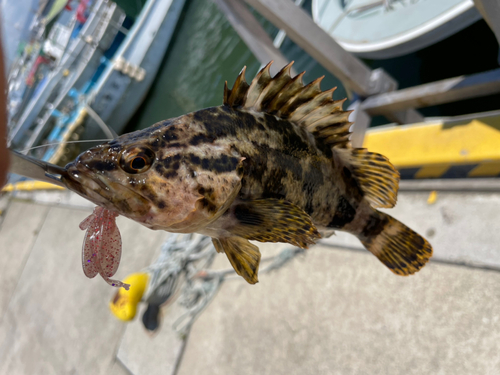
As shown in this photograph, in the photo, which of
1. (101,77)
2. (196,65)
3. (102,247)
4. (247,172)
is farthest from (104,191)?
(101,77)

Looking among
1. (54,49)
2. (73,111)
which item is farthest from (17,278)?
(54,49)

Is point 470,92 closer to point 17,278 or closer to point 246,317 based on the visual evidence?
point 246,317

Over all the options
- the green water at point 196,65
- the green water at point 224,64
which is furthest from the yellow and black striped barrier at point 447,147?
the green water at point 196,65

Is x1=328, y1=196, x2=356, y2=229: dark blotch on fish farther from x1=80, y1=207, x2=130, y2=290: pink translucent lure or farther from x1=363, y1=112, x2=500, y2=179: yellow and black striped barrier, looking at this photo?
x1=363, y1=112, x2=500, y2=179: yellow and black striped barrier

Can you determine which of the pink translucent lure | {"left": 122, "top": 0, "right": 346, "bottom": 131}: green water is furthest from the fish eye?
{"left": 122, "top": 0, "right": 346, "bottom": 131}: green water

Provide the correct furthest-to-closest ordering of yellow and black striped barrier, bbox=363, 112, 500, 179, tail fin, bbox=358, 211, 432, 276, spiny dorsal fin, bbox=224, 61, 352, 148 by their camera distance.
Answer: yellow and black striped barrier, bbox=363, 112, 500, 179
tail fin, bbox=358, 211, 432, 276
spiny dorsal fin, bbox=224, 61, 352, 148

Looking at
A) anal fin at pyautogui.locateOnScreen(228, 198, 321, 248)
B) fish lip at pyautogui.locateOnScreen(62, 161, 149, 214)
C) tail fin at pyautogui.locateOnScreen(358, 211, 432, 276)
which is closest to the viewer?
fish lip at pyautogui.locateOnScreen(62, 161, 149, 214)

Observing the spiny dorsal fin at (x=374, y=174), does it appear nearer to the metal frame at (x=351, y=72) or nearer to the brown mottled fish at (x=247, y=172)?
the brown mottled fish at (x=247, y=172)
